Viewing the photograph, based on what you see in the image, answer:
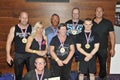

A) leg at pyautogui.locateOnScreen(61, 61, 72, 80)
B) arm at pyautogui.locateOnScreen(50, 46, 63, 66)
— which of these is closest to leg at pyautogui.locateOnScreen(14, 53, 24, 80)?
arm at pyautogui.locateOnScreen(50, 46, 63, 66)

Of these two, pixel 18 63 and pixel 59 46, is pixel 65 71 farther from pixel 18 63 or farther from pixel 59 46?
pixel 18 63

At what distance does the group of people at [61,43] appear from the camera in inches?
184

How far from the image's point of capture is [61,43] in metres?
4.73

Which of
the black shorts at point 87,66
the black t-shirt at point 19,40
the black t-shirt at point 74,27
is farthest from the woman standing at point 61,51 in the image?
the black t-shirt at point 19,40

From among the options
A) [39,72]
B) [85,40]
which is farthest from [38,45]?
[85,40]

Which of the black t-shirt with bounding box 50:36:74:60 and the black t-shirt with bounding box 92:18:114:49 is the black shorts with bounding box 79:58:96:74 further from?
the black t-shirt with bounding box 92:18:114:49

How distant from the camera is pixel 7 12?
19.6ft

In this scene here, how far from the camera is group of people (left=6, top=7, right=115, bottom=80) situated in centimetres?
466

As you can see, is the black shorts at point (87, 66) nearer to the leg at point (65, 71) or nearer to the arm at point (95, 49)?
the arm at point (95, 49)

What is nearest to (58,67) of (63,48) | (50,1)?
(63,48)

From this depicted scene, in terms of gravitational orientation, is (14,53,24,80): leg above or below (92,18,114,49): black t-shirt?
below

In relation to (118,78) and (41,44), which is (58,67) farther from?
(118,78)

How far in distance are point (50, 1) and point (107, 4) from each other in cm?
131

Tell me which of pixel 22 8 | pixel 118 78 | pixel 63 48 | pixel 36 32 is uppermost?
pixel 22 8
